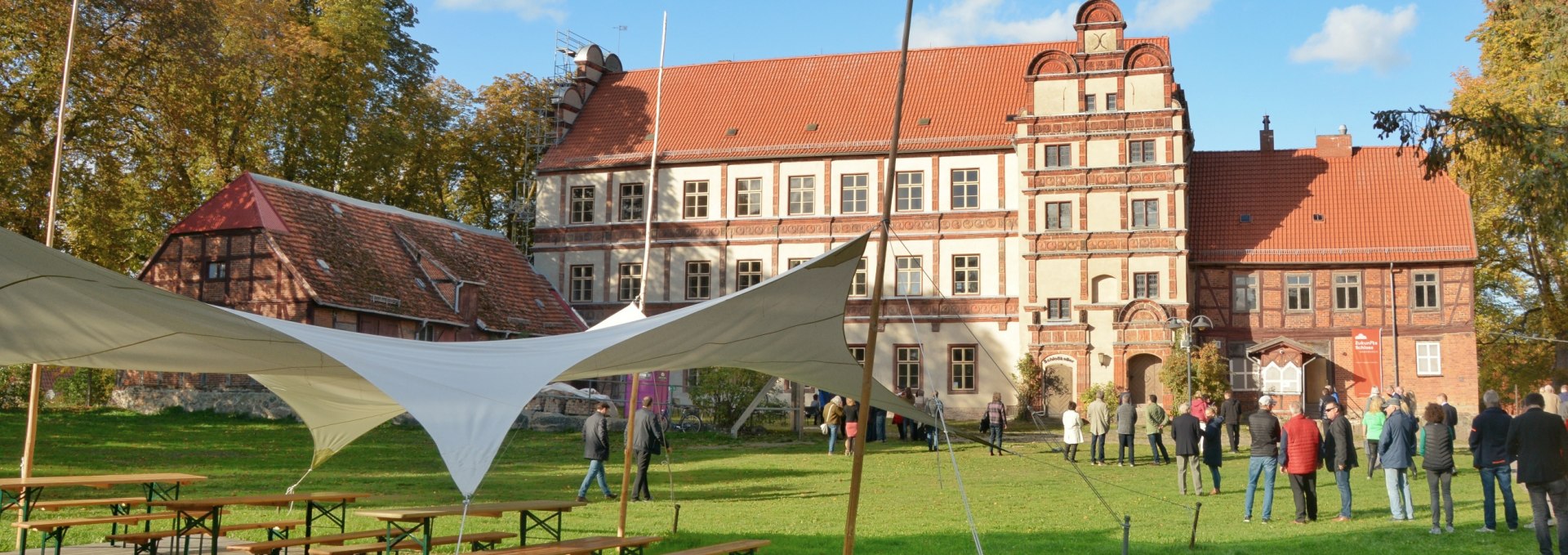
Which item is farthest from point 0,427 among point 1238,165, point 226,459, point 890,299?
point 1238,165

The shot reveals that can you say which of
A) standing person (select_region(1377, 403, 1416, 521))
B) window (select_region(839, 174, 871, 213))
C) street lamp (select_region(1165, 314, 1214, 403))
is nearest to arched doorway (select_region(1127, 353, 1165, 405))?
street lamp (select_region(1165, 314, 1214, 403))

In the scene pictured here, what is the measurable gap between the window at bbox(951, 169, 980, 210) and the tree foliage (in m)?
16.1

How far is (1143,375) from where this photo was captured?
40594 mm

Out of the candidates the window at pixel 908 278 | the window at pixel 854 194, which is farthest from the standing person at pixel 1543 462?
the window at pixel 854 194

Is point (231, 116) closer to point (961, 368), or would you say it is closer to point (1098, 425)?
point (961, 368)

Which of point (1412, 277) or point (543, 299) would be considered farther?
point (543, 299)

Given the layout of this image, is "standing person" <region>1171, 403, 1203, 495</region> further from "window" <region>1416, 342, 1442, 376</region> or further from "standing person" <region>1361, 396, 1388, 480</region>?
"window" <region>1416, 342, 1442, 376</region>

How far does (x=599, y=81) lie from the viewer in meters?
51.6

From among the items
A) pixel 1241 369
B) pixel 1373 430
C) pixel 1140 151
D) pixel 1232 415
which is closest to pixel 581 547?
pixel 1373 430

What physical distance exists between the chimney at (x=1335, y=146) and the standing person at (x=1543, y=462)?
34.2 metres

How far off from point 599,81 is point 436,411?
144 feet

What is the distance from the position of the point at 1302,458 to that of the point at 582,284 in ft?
115

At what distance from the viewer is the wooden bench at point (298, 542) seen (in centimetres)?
987

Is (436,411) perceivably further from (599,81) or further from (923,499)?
(599,81)
